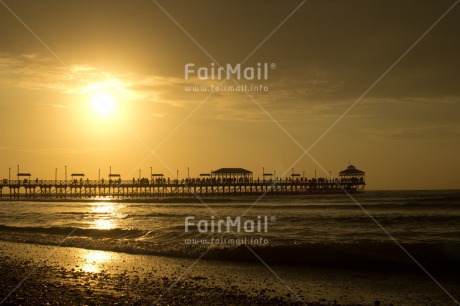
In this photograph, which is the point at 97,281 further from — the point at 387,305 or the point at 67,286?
the point at 387,305

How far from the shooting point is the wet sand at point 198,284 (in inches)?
345

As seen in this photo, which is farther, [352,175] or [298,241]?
[352,175]

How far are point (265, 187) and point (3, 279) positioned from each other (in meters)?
83.9

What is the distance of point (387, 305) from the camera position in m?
8.55

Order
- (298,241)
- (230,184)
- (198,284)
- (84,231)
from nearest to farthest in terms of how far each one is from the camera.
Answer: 1. (198,284)
2. (298,241)
3. (84,231)
4. (230,184)

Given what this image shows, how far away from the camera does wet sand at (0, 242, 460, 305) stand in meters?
8.77

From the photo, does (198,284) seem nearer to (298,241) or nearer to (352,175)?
(298,241)

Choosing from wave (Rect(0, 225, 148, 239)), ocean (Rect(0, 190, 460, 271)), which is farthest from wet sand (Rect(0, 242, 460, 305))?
wave (Rect(0, 225, 148, 239))

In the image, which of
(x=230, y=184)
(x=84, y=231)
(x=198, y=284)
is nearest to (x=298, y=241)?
(x=198, y=284)

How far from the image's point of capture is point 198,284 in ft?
33.1

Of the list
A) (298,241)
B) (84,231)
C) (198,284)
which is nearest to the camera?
(198,284)

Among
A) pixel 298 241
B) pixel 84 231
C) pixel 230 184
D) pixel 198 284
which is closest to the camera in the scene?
pixel 198 284

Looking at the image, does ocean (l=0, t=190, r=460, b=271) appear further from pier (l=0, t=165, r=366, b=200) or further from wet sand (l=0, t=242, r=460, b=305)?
pier (l=0, t=165, r=366, b=200)

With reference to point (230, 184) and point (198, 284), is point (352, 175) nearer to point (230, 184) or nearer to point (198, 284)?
point (230, 184)
